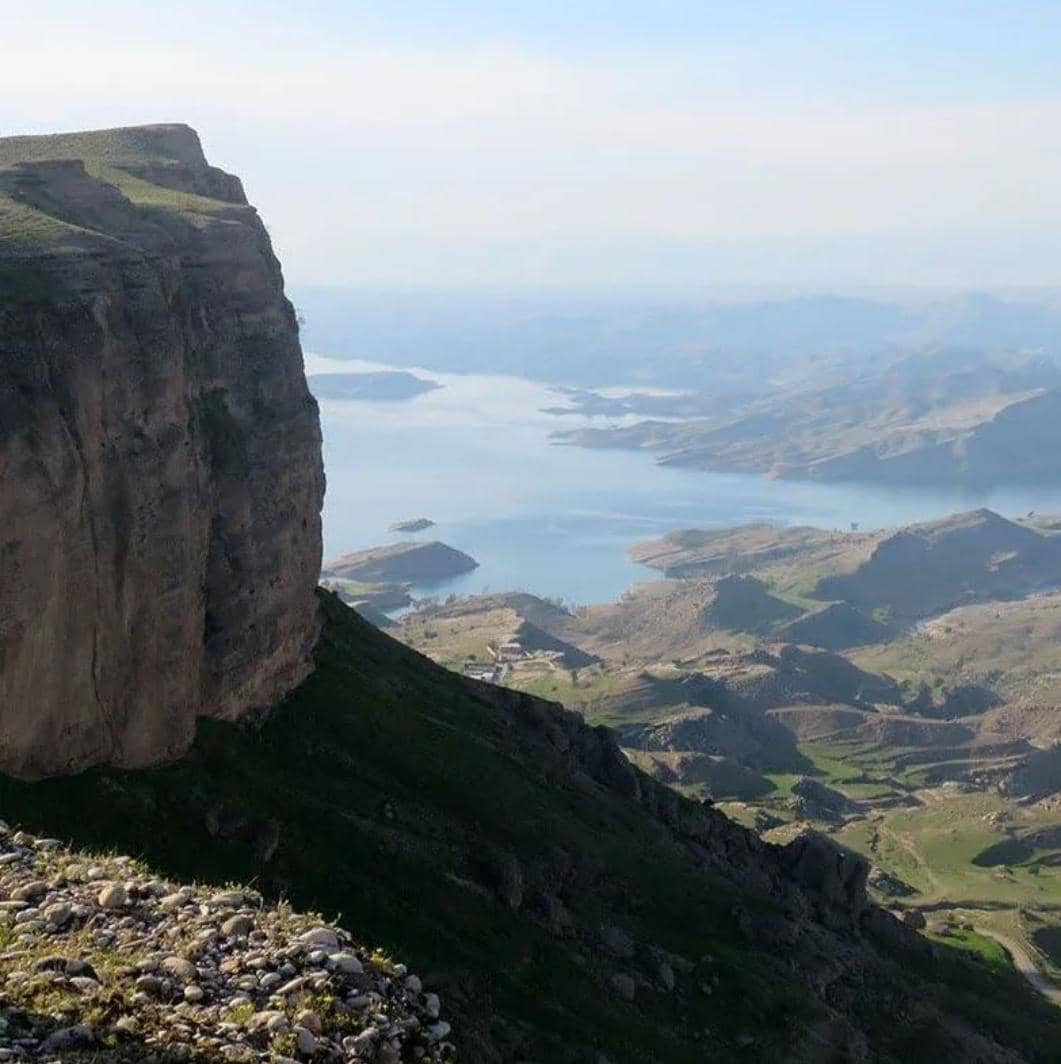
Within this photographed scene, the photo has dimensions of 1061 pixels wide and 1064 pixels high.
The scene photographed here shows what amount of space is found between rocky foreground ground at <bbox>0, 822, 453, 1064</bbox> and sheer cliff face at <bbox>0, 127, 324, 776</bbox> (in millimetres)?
16414

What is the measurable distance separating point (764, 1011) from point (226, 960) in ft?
103

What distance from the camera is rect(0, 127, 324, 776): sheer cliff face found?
3353 cm

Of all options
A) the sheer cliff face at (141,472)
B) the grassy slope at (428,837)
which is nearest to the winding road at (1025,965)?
the grassy slope at (428,837)

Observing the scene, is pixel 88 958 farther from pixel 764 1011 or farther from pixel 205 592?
pixel 764 1011

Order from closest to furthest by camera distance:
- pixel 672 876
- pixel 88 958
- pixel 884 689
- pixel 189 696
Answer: pixel 88 958, pixel 189 696, pixel 672 876, pixel 884 689

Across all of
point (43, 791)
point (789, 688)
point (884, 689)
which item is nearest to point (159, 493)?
point (43, 791)

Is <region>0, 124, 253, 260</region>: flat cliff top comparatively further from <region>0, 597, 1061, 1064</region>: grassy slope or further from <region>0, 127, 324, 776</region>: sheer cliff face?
<region>0, 597, 1061, 1064</region>: grassy slope

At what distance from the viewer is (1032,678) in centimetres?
19875

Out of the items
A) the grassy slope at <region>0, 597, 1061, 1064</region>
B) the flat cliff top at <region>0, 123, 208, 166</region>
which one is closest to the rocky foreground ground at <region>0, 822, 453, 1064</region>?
the grassy slope at <region>0, 597, 1061, 1064</region>

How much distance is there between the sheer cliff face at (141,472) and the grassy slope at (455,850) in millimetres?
1684

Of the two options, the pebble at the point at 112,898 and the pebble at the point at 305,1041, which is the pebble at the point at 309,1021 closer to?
the pebble at the point at 305,1041

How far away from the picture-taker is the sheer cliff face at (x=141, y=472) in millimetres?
33531

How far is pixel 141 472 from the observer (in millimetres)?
36969

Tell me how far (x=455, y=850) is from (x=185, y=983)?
95.1 feet
